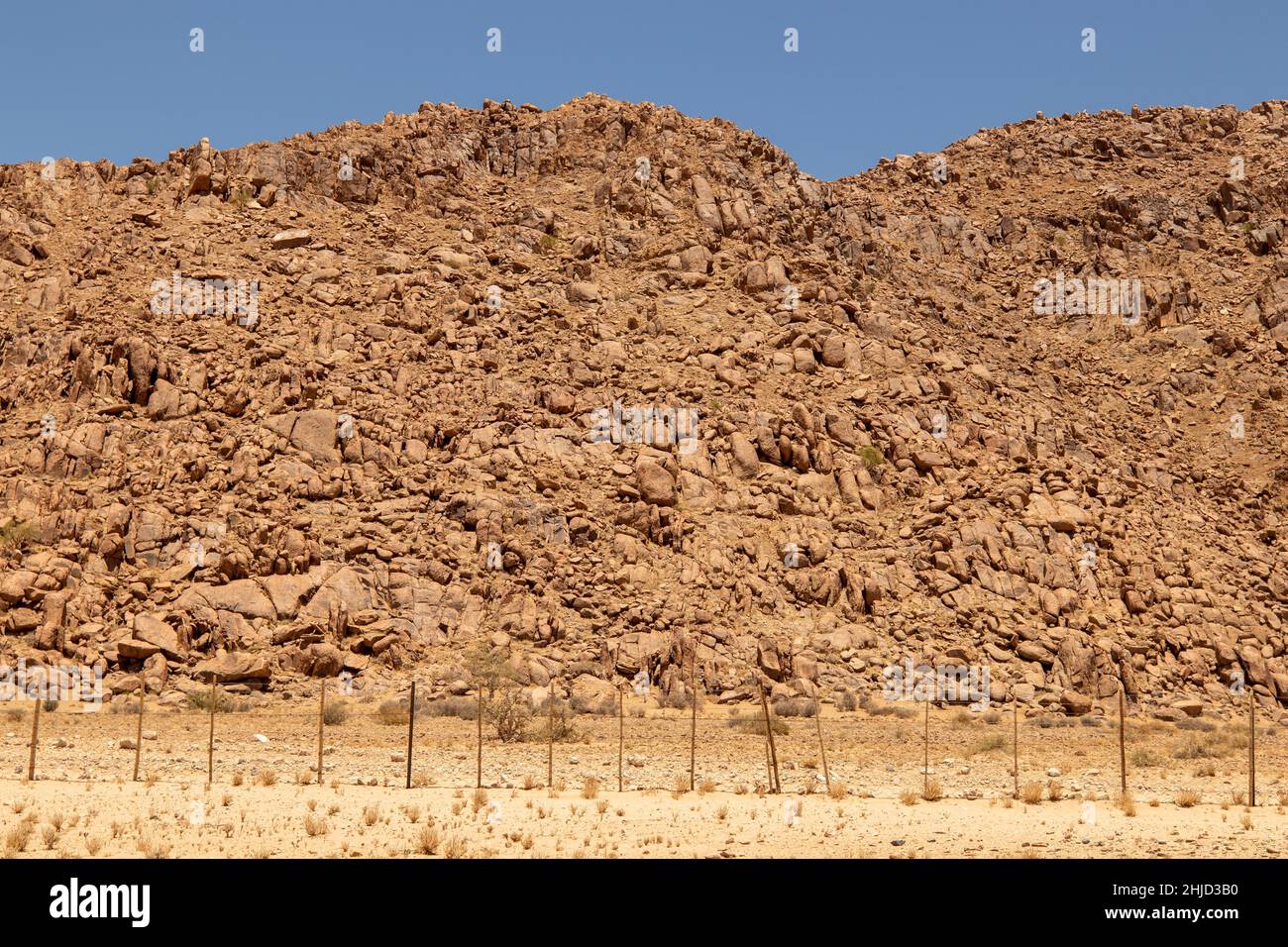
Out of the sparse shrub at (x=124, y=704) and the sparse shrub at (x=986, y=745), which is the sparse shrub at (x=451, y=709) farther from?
the sparse shrub at (x=986, y=745)

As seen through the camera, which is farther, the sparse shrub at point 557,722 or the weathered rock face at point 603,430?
the weathered rock face at point 603,430

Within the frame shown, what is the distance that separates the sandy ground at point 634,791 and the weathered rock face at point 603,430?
365 centimetres

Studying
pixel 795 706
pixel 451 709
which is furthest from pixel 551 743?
pixel 795 706

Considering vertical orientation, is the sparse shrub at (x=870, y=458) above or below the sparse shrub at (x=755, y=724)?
above

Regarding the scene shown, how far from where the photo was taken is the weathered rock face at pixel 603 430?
3800 cm

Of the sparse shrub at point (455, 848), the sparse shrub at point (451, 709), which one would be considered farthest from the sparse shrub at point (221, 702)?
the sparse shrub at point (455, 848)

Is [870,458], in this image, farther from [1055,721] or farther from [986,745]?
[986,745]

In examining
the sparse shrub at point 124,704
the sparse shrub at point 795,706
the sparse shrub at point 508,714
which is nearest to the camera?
the sparse shrub at point 508,714

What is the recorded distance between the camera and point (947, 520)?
42469mm

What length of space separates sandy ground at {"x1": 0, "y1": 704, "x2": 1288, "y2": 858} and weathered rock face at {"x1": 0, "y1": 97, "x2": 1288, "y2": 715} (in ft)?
12.0

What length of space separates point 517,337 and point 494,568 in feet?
39.2

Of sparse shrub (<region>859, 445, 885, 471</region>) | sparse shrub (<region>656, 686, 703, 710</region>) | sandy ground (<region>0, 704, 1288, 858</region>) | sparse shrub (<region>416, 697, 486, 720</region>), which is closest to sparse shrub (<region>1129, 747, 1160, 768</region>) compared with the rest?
sandy ground (<region>0, 704, 1288, 858</region>)

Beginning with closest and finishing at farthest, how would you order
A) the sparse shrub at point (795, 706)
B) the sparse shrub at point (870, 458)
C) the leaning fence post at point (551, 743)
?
the leaning fence post at point (551, 743), the sparse shrub at point (795, 706), the sparse shrub at point (870, 458)

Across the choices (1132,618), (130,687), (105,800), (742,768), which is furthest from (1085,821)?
(130,687)
